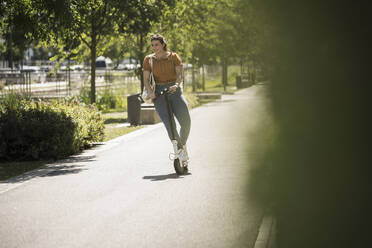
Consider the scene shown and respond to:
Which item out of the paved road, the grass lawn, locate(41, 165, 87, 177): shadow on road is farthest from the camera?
the grass lawn

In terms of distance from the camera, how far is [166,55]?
9391mm

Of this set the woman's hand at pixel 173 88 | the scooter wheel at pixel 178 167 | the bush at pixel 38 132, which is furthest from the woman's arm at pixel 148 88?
the bush at pixel 38 132

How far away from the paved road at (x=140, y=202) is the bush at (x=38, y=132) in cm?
58

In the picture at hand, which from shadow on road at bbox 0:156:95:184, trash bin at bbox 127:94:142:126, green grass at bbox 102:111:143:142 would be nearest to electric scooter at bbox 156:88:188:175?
shadow on road at bbox 0:156:95:184

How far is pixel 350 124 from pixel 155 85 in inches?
281

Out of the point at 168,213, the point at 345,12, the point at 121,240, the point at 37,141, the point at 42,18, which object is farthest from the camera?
the point at 42,18

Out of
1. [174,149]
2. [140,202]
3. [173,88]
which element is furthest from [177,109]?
[140,202]

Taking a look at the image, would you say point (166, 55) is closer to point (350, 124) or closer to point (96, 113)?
point (96, 113)

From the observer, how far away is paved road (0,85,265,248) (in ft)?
9.67

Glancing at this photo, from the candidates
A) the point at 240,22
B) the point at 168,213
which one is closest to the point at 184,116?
the point at 168,213

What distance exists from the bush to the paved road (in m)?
0.58

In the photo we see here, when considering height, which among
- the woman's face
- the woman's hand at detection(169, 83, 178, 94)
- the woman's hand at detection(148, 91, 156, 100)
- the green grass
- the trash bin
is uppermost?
the woman's face

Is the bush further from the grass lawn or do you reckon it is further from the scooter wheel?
the scooter wheel

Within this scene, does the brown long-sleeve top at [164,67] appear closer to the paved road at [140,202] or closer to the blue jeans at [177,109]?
the blue jeans at [177,109]
